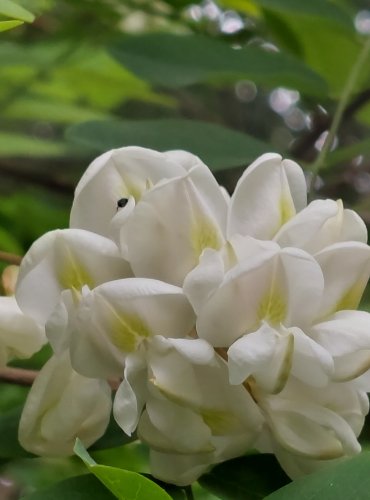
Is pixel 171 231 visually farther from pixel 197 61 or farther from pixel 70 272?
pixel 197 61

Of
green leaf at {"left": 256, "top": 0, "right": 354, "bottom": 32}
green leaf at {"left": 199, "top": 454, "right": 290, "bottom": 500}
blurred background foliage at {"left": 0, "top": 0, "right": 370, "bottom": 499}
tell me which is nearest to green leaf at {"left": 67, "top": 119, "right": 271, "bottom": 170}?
blurred background foliage at {"left": 0, "top": 0, "right": 370, "bottom": 499}

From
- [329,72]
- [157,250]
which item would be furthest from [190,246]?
[329,72]

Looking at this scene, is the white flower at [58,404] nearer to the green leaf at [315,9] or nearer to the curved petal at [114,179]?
the curved petal at [114,179]

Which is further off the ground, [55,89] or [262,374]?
[262,374]

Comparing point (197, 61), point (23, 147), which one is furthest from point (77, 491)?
point (23, 147)

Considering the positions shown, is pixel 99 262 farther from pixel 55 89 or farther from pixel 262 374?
pixel 55 89

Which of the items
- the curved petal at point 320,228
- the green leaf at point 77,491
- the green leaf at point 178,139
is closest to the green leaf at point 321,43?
the green leaf at point 178,139
